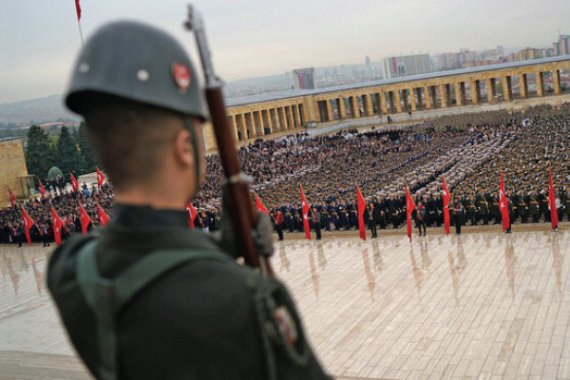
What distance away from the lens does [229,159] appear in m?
1.50

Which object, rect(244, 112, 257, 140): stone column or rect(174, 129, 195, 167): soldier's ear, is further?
rect(244, 112, 257, 140): stone column

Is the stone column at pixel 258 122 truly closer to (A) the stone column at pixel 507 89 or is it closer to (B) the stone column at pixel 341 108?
(B) the stone column at pixel 341 108

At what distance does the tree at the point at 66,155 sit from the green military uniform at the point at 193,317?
6082 cm

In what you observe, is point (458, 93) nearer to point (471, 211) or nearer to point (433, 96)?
point (433, 96)

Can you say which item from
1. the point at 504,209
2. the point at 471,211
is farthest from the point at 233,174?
the point at 471,211

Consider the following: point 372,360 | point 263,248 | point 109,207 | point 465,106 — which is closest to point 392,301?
point 372,360

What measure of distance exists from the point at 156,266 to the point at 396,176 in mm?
30066

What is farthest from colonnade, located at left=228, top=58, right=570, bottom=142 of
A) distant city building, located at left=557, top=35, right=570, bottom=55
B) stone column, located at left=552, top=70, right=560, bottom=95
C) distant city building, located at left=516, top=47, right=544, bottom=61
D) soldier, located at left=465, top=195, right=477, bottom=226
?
distant city building, located at left=557, top=35, right=570, bottom=55

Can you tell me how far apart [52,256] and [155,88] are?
601 millimetres

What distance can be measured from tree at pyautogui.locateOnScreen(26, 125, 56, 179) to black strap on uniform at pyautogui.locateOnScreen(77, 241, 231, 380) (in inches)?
2388

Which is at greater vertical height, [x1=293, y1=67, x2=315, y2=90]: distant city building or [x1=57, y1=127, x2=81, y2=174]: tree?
[x1=293, y1=67, x2=315, y2=90]: distant city building

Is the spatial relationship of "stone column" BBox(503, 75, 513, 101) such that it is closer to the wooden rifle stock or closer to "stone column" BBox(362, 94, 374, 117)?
"stone column" BBox(362, 94, 374, 117)

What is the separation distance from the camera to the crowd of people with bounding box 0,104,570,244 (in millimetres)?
21016

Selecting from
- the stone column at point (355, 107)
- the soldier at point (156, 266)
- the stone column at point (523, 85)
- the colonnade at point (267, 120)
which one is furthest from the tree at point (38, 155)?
the soldier at point (156, 266)
